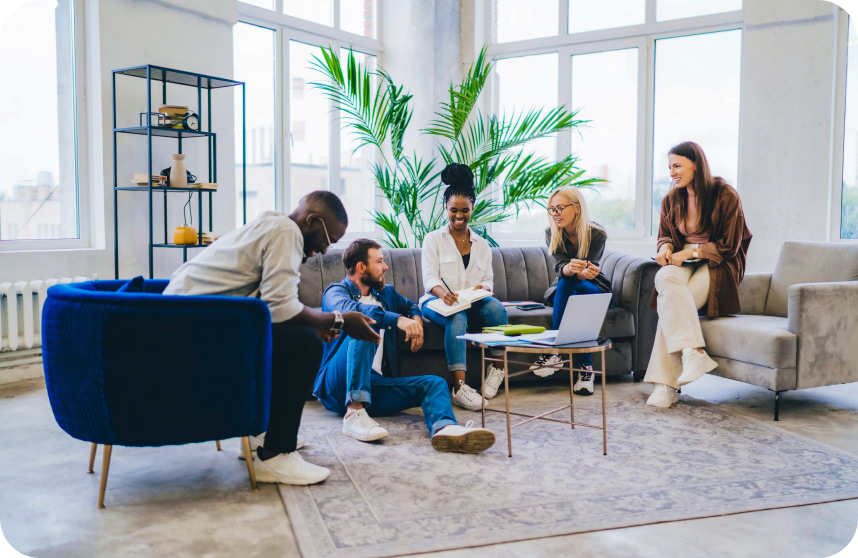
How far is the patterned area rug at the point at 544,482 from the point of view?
212 cm

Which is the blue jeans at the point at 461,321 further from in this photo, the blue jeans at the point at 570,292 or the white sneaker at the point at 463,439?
the white sneaker at the point at 463,439

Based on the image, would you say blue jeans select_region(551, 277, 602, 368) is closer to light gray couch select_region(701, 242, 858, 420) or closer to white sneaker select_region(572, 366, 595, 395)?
white sneaker select_region(572, 366, 595, 395)

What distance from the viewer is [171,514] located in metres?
2.23

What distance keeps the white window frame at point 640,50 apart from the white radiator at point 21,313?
161 inches

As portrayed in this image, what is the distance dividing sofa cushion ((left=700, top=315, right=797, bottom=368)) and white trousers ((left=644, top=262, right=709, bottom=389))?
0.35 ft

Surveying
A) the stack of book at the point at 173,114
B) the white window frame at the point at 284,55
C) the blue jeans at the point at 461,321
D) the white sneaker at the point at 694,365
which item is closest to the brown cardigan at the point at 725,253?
the white sneaker at the point at 694,365

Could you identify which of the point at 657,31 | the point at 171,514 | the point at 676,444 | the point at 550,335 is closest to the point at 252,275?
the point at 171,514

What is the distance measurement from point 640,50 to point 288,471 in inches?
205

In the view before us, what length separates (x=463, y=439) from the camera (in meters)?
2.80

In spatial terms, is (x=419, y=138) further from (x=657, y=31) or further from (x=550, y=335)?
(x=550, y=335)

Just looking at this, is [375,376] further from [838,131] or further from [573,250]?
[838,131]

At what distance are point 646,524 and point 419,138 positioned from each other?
495 centimetres

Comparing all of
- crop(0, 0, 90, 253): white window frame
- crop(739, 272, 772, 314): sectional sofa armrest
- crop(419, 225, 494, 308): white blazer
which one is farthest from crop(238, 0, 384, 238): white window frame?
crop(739, 272, 772, 314): sectional sofa armrest

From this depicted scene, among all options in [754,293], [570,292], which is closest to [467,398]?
[570,292]
